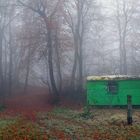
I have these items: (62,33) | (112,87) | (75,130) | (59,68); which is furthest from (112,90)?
(75,130)

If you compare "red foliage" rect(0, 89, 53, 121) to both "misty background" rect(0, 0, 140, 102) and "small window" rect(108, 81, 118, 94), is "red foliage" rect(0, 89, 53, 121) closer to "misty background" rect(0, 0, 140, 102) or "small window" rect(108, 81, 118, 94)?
"misty background" rect(0, 0, 140, 102)

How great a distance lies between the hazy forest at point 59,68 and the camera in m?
13.9

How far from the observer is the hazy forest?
13.9 metres

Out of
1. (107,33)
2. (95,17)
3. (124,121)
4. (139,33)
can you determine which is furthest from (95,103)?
(107,33)

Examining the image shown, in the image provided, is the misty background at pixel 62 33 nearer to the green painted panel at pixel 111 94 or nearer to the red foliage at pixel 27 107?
the red foliage at pixel 27 107

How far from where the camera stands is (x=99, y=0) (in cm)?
3925

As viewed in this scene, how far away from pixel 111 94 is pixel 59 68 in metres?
9.27

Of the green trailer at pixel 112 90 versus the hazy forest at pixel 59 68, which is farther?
the green trailer at pixel 112 90

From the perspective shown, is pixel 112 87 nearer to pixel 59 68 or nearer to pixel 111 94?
pixel 111 94

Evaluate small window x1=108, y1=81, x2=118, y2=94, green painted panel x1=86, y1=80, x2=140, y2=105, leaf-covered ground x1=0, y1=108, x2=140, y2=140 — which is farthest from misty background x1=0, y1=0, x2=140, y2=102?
leaf-covered ground x1=0, y1=108, x2=140, y2=140

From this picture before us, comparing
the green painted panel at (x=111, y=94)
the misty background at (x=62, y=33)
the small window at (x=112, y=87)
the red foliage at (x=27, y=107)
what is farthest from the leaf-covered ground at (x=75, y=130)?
the misty background at (x=62, y=33)

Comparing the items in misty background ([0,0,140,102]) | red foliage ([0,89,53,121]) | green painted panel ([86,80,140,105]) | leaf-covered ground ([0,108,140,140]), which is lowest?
red foliage ([0,89,53,121])

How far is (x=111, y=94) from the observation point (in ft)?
81.3

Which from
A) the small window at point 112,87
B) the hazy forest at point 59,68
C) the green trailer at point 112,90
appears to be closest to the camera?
the hazy forest at point 59,68
